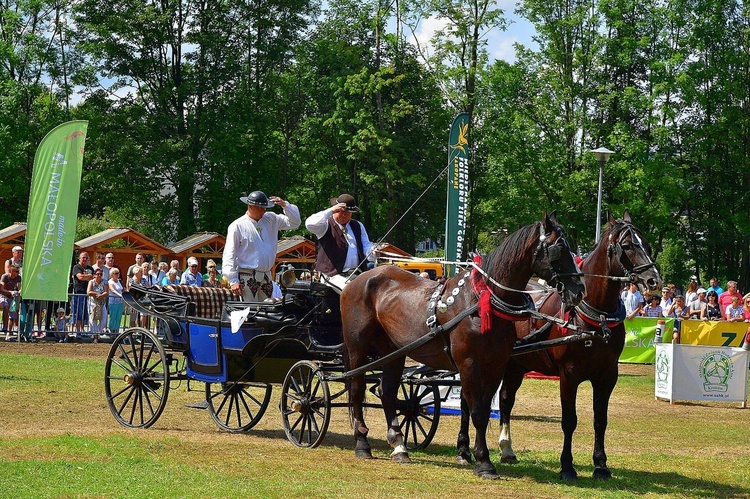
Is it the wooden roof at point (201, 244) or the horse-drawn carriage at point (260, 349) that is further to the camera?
the wooden roof at point (201, 244)

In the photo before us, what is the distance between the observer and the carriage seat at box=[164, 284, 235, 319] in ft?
36.9

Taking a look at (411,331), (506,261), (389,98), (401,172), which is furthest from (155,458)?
(389,98)

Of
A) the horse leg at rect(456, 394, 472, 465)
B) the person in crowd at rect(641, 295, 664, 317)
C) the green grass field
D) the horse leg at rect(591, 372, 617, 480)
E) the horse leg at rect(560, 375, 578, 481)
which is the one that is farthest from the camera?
the person in crowd at rect(641, 295, 664, 317)

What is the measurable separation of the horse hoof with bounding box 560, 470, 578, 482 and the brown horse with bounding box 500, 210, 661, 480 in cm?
1

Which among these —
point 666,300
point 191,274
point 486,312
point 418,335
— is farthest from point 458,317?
point 666,300

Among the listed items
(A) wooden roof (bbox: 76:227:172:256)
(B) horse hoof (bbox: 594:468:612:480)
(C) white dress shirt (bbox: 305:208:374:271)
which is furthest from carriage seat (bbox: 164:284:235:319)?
(A) wooden roof (bbox: 76:227:172:256)

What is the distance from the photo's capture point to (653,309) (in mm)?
25109

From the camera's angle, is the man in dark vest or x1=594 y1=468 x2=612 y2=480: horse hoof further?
the man in dark vest

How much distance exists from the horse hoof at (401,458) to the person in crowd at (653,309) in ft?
53.5

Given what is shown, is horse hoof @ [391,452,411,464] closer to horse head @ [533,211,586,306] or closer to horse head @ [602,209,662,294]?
horse head @ [533,211,586,306]

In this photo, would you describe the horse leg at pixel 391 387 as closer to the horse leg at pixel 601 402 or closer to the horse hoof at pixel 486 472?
the horse hoof at pixel 486 472

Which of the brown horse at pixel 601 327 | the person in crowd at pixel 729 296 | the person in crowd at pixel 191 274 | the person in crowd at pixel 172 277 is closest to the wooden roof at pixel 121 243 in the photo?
the person in crowd at pixel 172 277

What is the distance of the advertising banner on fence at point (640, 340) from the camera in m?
22.8

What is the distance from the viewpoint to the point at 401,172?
40062 millimetres
